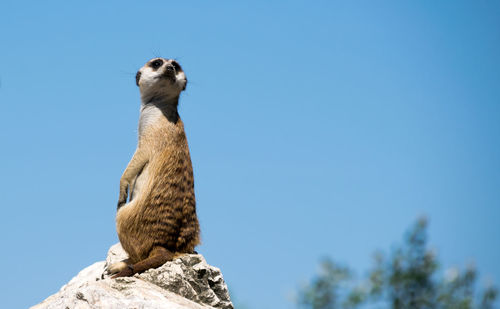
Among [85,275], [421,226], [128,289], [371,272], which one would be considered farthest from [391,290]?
[128,289]

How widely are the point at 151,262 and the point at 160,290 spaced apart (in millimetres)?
431

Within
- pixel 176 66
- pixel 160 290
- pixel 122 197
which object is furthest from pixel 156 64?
pixel 160 290

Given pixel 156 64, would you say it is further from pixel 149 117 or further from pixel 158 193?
pixel 158 193

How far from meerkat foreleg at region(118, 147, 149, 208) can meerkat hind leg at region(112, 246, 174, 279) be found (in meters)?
0.84

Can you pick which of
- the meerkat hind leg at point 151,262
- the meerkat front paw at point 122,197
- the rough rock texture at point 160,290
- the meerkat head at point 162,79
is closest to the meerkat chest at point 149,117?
the meerkat head at point 162,79

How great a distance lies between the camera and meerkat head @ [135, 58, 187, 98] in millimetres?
7648

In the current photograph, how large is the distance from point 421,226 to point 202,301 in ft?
49.7

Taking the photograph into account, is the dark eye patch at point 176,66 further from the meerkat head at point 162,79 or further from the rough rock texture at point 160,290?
the rough rock texture at point 160,290

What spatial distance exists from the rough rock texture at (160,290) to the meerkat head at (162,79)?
80.1 inches

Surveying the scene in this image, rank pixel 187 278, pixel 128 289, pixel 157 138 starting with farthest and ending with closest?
pixel 157 138
pixel 187 278
pixel 128 289

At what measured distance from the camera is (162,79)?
7648 mm

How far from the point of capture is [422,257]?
20625 millimetres

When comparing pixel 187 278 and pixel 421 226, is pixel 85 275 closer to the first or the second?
pixel 187 278

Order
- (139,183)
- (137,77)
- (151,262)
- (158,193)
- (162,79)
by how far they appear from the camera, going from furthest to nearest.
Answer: (137,77) < (162,79) < (139,183) < (158,193) < (151,262)
